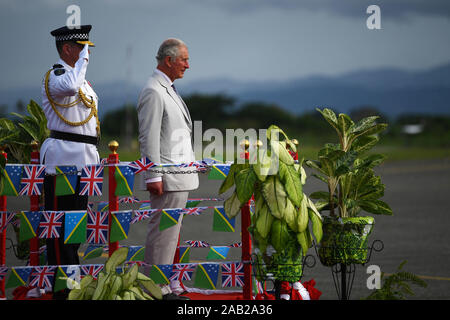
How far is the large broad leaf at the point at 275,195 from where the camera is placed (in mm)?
5098

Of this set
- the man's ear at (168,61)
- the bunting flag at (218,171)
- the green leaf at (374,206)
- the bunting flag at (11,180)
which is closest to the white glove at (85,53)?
the man's ear at (168,61)

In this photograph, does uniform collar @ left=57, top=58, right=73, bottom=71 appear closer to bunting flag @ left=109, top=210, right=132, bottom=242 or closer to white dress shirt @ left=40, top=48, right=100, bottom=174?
white dress shirt @ left=40, top=48, right=100, bottom=174

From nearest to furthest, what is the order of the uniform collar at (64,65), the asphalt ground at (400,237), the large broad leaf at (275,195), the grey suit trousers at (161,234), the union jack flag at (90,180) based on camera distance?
the large broad leaf at (275,195) < the union jack flag at (90,180) < the uniform collar at (64,65) < the grey suit trousers at (161,234) < the asphalt ground at (400,237)

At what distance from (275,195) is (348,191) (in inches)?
38.0

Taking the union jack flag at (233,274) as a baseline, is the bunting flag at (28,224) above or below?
above

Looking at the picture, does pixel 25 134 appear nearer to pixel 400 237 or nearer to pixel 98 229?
pixel 98 229


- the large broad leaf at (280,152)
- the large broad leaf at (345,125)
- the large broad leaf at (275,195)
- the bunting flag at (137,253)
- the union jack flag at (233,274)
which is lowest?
the union jack flag at (233,274)

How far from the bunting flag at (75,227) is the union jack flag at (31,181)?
0.39 m

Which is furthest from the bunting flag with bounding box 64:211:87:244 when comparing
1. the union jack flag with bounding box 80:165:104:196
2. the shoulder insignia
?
the shoulder insignia

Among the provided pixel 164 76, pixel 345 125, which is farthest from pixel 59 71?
pixel 345 125

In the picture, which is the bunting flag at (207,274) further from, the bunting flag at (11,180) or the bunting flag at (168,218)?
the bunting flag at (11,180)

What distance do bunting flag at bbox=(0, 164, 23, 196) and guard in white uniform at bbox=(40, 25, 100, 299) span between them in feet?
0.82

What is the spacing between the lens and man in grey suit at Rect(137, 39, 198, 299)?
6.29m
